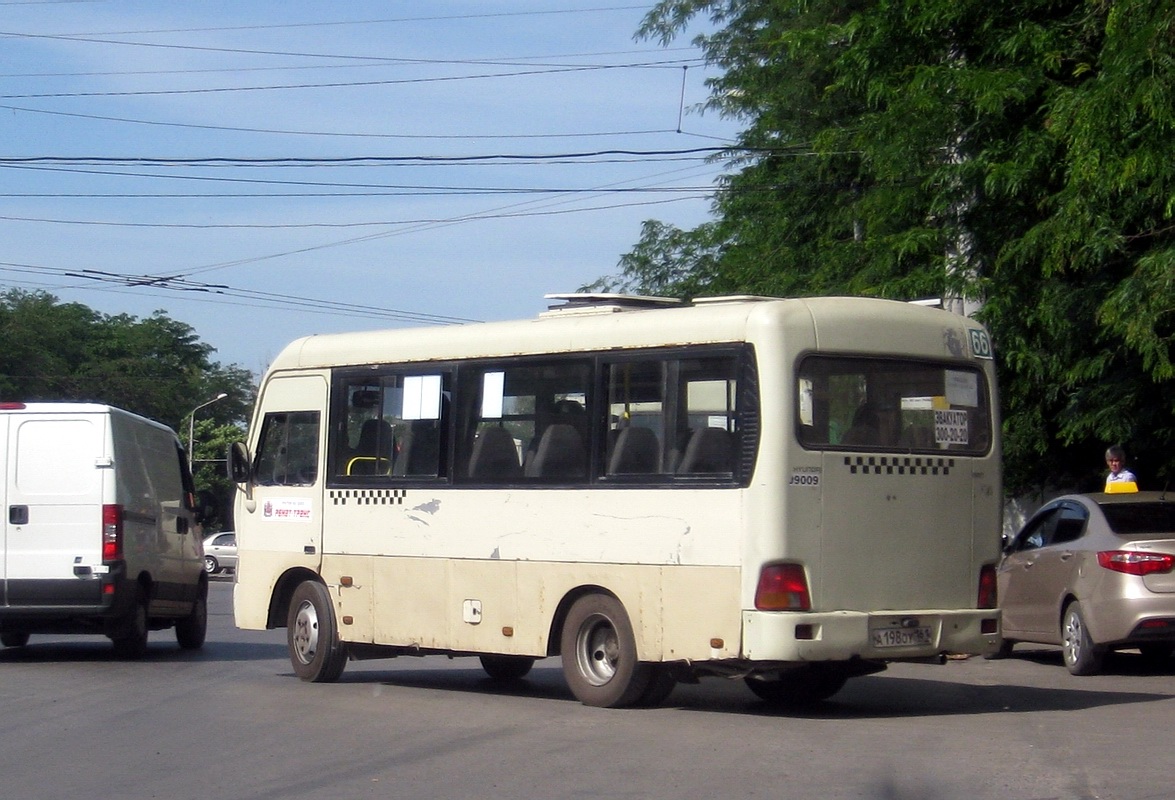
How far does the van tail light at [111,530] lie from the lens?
50.3 ft

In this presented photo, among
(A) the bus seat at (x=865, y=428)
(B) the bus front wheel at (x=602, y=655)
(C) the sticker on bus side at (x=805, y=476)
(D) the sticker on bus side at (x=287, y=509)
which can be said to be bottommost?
(B) the bus front wheel at (x=602, y=655)

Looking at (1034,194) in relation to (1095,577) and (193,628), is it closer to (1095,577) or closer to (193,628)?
(1095,577)

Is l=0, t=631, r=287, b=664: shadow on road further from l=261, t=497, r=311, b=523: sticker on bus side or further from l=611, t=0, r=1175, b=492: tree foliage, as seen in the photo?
l=611, t=0, r=1175, b=492: tree foliage

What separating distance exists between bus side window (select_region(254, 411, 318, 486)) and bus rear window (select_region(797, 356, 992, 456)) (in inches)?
198

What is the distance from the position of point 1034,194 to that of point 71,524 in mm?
10011

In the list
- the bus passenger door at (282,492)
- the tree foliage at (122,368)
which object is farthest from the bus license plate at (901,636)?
the tree foliage at (122,368)

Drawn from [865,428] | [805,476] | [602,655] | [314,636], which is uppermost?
[865,428]

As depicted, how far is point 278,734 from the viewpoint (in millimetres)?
10359

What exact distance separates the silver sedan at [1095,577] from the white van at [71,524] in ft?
26.5

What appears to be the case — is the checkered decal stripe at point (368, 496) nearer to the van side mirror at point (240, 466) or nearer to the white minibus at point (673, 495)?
the white minibus at point (673, 495)

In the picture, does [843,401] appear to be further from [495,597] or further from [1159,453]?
[1159,453]

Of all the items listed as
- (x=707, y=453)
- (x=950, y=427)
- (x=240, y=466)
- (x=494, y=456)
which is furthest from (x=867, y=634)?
(x=240, y=466)

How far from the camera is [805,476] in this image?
10.5 metres

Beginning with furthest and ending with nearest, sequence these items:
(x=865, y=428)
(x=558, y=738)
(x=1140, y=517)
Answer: (x=1140, y=517) < (x=865, y=428) < (x=558, y=738)
